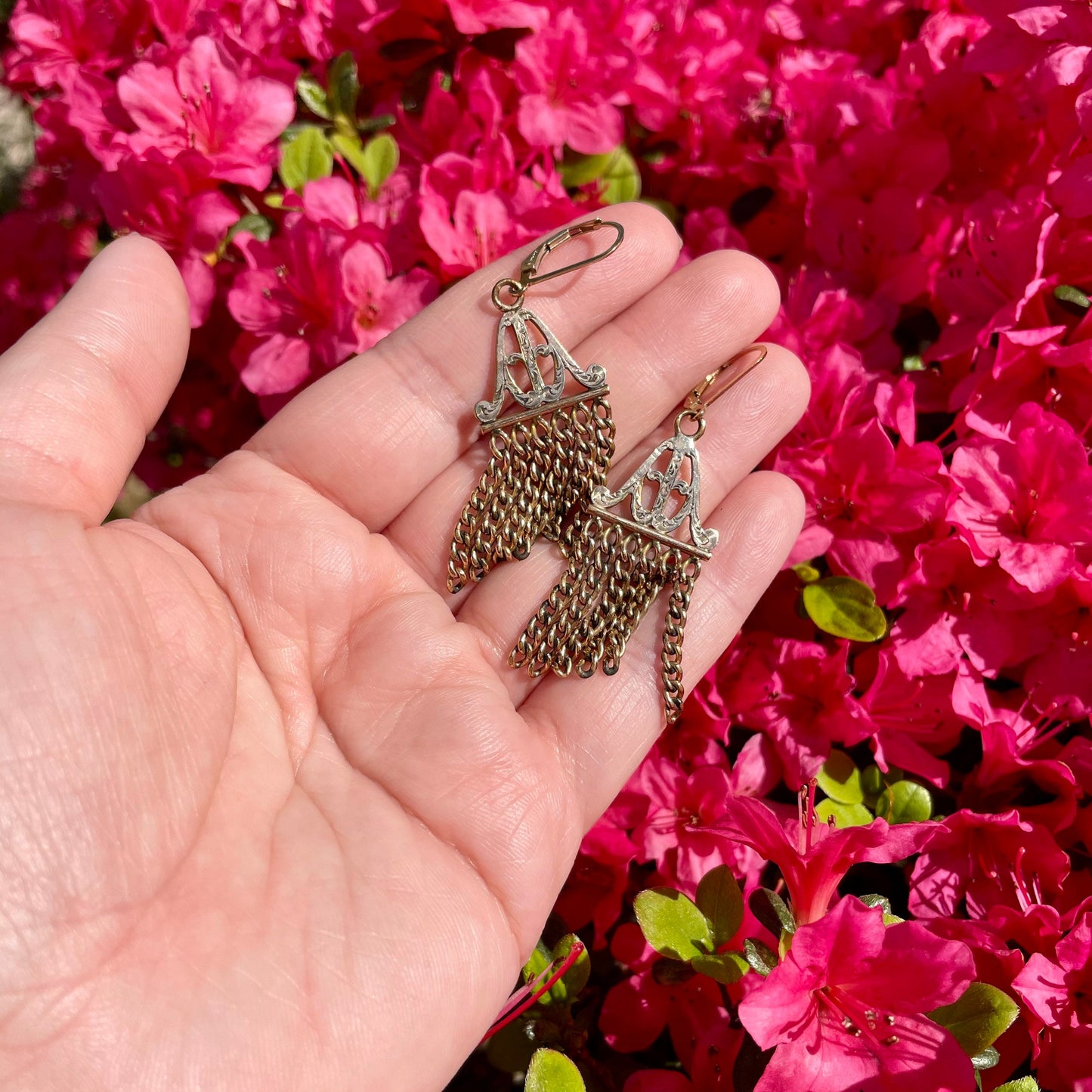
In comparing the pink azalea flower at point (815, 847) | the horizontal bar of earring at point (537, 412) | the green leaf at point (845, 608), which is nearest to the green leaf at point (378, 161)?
the horizontal bar of earring at point (537, 412)

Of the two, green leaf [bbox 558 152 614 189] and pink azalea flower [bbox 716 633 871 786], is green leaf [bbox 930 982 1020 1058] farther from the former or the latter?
green leaf [bbox 558 152 614 189]

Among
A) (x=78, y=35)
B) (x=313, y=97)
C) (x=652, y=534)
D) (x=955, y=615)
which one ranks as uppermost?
(x=78, y=35)

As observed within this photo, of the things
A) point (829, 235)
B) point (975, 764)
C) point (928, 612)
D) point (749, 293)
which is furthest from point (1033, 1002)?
point (829, 235)

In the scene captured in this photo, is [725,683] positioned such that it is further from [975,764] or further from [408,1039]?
[408,1039]

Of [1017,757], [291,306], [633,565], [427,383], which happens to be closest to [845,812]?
[1017,757]

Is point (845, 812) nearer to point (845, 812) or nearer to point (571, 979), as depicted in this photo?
point (845, 812)

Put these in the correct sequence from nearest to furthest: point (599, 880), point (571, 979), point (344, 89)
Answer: point (571, 979) < point (599, 880) < point (344, 89)
